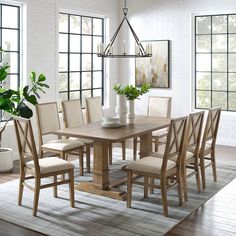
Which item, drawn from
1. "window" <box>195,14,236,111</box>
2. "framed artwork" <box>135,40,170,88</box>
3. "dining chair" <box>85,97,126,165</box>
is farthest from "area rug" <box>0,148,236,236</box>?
"framed artwork" <box>135,40,170,88</box>

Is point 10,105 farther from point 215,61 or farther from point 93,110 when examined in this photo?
point 215,61

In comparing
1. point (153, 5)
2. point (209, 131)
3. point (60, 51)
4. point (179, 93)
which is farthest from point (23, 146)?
point (153, 5)

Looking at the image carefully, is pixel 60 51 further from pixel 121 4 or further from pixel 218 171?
pixel 218 171

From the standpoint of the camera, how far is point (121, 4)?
8.83 m

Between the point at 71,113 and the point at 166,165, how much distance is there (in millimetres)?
2320

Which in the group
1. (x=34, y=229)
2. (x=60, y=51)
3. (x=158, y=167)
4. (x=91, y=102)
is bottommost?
(x=34, y=229)

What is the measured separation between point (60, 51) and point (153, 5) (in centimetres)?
217

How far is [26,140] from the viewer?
167 inches

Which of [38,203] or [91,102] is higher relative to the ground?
[91,102]

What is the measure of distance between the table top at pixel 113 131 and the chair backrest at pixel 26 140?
0.53 meters

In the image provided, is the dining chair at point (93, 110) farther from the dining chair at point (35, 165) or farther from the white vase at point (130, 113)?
the dining chair at point (35, 165)

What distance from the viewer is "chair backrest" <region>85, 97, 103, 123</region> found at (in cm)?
643

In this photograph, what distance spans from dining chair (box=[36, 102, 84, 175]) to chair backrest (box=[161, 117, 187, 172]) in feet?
4.87

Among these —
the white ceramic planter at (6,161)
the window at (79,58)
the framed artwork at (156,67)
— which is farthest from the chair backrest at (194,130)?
the framed artwork at (156,67)
